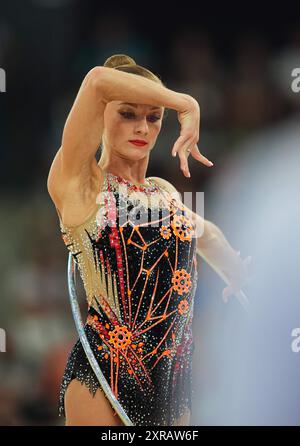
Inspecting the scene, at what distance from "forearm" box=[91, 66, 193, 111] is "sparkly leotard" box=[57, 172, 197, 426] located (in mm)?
134

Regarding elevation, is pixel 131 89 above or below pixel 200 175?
above

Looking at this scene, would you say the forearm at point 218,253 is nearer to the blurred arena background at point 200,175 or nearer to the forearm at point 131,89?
the blurred arena background at point 200,175

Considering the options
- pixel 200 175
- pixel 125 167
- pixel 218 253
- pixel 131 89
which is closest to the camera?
pixel 131 89

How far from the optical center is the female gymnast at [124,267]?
1.01 meters

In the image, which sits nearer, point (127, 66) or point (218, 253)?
point (127, 66)

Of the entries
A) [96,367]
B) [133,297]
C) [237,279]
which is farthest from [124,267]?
[237,279]

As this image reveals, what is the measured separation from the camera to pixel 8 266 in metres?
1.39

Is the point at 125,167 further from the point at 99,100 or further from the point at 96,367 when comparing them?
the point at 96,367

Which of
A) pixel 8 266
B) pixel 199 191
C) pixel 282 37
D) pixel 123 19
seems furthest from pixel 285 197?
pixel 8 266

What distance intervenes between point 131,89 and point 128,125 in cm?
9

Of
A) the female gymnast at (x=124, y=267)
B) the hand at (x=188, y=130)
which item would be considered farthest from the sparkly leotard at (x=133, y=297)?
the hand at (x=188, y=130)

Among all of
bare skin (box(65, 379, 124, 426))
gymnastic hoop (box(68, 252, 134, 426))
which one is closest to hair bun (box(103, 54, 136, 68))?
gymnastic hoop (box(68, 252, 134, 426))

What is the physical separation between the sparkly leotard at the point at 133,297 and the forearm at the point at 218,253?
128 mm

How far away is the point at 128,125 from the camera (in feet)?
3.38
